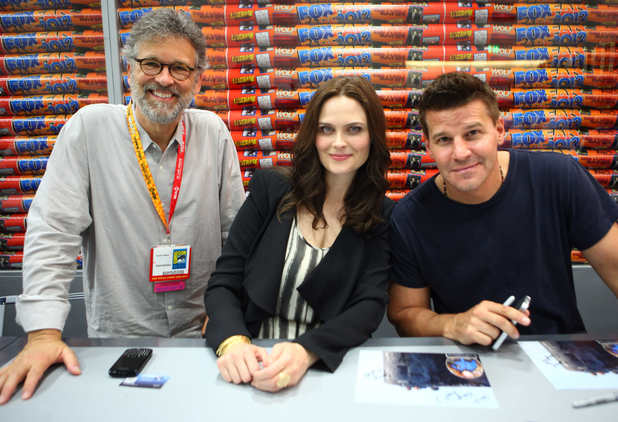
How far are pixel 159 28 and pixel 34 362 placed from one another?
49.0 inches

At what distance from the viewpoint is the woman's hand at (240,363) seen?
110 centimetres

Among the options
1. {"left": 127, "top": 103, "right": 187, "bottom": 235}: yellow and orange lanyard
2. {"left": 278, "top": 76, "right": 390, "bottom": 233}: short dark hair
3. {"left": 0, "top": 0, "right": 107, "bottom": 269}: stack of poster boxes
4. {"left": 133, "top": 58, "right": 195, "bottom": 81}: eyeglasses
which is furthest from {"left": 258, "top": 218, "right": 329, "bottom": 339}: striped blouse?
{"left": 0, "top": 0, "right": 107, "bottom": 269}: stack of poster boxes

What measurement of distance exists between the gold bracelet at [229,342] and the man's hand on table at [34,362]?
387 mm

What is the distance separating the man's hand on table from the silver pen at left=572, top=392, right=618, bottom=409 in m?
1.31

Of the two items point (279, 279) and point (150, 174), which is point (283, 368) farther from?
point (150, 174)

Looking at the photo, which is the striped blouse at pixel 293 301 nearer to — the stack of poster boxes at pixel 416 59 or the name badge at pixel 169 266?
the name badge at pixel 169 266

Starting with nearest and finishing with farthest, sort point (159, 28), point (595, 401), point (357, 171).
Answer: point (595, 401) < point (159, 28) < point (357, 171)

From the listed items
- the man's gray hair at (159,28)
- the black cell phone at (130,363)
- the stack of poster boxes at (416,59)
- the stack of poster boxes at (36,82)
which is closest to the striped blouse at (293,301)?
the black cell phone at (130,363)

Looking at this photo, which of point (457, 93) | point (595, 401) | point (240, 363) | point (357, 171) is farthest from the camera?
point (357, 171)

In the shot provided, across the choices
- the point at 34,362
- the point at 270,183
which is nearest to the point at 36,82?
the point at 270,183

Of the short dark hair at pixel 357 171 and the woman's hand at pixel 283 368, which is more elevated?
the short dark hair at pixel 357 171

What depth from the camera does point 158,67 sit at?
166cm

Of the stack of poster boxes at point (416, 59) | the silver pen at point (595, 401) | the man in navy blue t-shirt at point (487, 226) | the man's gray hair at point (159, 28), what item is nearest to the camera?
the silver pen at point (595, 401)

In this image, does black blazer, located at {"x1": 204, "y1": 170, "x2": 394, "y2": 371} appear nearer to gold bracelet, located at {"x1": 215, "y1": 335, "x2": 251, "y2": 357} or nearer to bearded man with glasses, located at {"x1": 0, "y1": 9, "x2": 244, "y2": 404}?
gold bracelet, located at {"x1": 215, "y1": 335, "x2": 251, "y2": 357}
